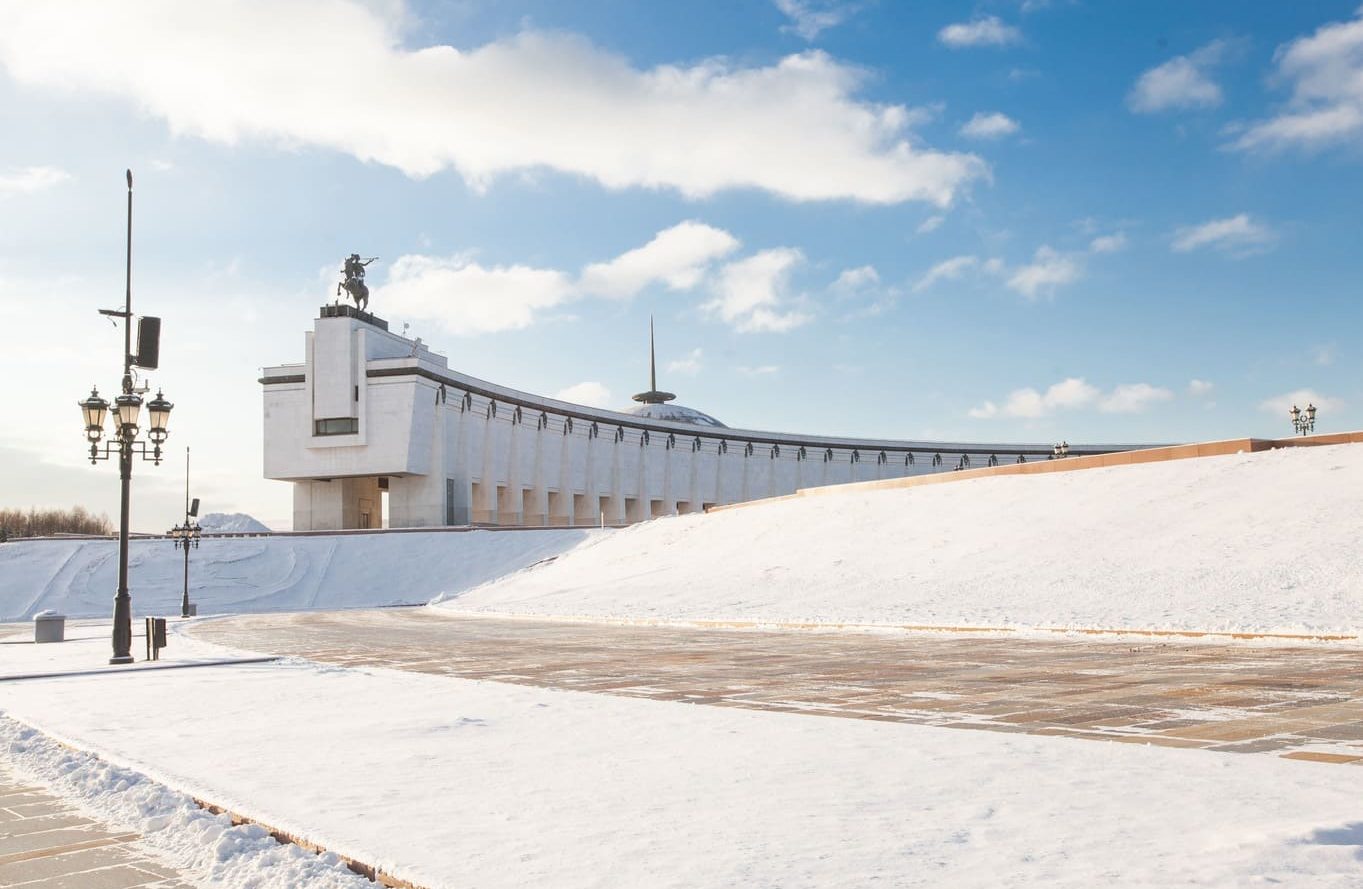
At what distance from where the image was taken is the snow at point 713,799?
4215 millimetres

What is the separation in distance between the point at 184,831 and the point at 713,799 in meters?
2.75

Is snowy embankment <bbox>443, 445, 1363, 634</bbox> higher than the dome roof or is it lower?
lower

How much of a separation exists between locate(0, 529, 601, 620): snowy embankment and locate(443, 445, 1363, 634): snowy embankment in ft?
43.5

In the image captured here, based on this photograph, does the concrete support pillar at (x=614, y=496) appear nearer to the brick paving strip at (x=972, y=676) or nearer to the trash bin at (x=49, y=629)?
the trash bin at (x=49, y=629)

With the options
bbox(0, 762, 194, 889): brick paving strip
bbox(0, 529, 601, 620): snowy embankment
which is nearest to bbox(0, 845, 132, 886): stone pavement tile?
bbox(0, 762, 194, 889): brick paving strip

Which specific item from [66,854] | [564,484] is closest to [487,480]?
[564,484]

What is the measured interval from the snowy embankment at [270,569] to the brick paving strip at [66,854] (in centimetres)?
4229

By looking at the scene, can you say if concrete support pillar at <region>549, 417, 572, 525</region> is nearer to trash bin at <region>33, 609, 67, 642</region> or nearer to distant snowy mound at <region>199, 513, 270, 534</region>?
distant snowy mound at <region>199, 513, 270, 534</region>

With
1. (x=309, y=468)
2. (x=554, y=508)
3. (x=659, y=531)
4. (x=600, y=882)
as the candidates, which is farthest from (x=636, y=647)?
(x=554, y=508)

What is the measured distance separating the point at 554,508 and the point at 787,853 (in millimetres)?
86460

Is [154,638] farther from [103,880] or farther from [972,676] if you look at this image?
[103,880]

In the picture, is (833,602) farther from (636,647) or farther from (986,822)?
(986,822)

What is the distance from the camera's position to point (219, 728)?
8.97 metres

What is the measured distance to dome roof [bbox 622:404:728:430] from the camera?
347ft
